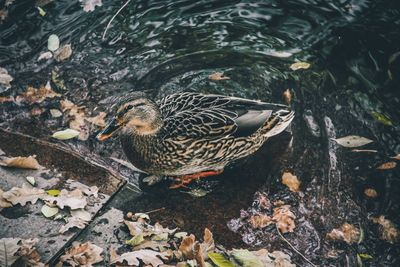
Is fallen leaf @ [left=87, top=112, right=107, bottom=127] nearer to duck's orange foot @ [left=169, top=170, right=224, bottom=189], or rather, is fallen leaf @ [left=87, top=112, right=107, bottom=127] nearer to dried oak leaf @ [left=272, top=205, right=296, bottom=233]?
duck's orange foot @ [left=169, top=170, right=224, bottom=189]

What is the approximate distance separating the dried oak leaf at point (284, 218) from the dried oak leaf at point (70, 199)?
5.93ft

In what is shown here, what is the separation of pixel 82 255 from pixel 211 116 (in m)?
1.80

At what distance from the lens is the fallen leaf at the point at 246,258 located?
13.1 ft

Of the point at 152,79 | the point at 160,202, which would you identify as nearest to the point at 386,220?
the point at 160,202

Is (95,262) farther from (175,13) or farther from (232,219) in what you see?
(175,13)

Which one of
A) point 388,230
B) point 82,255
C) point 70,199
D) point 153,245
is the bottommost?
point 388,230

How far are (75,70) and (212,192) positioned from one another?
2573 mm

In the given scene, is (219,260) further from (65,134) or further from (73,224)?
(65,134)

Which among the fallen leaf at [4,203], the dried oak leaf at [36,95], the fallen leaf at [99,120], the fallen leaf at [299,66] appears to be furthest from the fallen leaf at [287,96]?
the fallen leaf at [4,203]

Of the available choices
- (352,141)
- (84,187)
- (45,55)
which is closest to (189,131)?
(84,187)

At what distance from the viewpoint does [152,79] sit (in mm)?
5926

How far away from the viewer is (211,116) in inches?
187

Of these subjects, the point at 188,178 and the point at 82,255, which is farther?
the point at 188,178

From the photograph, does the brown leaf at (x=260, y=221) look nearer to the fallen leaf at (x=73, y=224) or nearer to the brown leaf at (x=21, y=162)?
the fallen leaf at (x=73, y=224)
